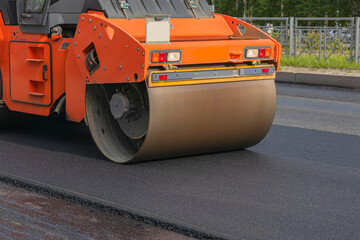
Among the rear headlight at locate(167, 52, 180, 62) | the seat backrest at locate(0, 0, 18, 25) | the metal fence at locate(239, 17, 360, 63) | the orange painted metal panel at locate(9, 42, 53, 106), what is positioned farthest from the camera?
the metal fence at locate(239, 17, 360, 63)

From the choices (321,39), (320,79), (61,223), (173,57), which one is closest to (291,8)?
(321,39)

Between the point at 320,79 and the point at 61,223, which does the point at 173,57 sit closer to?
the point at 61,223

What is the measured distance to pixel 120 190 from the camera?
19.3 feet

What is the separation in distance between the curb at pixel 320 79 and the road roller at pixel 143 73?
24.6ft

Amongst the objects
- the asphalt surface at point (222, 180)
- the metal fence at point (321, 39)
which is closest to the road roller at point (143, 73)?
the asphalt surface at point (222, 180)

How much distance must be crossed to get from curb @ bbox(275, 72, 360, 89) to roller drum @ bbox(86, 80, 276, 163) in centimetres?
789

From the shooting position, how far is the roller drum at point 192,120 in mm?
6438

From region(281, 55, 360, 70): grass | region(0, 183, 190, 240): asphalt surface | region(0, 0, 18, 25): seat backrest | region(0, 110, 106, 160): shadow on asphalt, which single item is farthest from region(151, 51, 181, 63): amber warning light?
region(281, 55, 360, 70): grass

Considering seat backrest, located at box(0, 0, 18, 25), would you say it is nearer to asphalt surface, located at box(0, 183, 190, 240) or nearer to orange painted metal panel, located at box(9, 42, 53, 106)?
Answer: orange painted metal panel, located at box(9, 42, 53, 106)

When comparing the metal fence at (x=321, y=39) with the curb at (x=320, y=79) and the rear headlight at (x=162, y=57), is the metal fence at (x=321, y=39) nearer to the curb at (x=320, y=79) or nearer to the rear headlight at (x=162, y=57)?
the curb at (x=320, y=79)

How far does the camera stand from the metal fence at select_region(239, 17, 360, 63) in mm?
17828

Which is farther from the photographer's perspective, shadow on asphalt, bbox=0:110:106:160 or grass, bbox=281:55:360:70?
grass, bbox=281:55:360:70

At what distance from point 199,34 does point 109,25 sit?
1199mm

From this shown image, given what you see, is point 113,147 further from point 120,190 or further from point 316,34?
point 316,34
